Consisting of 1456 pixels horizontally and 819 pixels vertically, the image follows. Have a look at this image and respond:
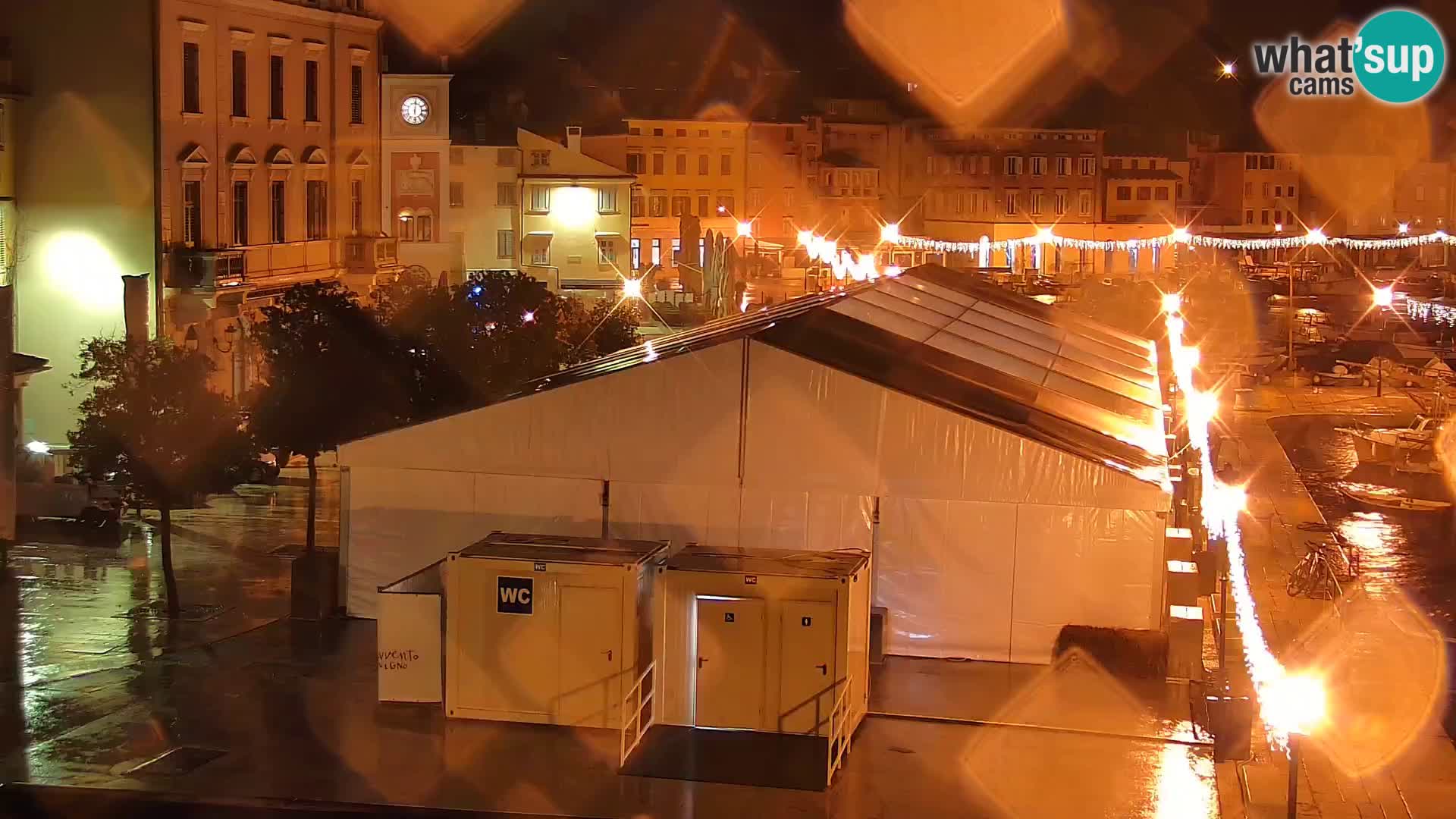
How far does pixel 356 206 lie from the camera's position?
3684 centimetres

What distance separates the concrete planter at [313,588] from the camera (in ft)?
47.3

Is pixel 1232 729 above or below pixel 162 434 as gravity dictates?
below

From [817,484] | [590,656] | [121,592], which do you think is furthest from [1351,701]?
[121,592]

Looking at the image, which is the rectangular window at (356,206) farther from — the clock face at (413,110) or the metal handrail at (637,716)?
the metal handrail at (637,716)

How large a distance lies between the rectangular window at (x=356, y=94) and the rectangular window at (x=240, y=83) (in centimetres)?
446

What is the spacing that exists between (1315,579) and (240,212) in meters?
21.5

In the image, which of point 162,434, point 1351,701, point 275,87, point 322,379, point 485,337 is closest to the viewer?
point 1351,701

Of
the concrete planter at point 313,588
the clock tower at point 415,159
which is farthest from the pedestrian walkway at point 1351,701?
the clock tower at point 415,159

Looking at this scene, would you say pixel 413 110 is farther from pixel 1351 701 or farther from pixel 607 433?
pixel 1351 701

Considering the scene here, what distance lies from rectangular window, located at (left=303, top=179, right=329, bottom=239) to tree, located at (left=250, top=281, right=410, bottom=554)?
13.4 meters

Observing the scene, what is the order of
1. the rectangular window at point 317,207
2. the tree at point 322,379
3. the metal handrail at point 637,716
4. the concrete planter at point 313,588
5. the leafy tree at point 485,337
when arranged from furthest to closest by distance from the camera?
the rectangular window at point 317,207
the leafy tree at point 485,337
the tree at point 322,379
the concrete planter at point 313,588
the metal handrail at point 637,716

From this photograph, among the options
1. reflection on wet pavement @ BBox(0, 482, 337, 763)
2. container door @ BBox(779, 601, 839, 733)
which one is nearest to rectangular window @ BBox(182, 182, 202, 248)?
reflection on wet pavement @ BBox(0, 482, 337, 763)

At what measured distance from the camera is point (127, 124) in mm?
29500

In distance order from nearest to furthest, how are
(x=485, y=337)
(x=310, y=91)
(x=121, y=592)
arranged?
(x=121, y=592), (x=485, y=337), (x=310, y=91)
